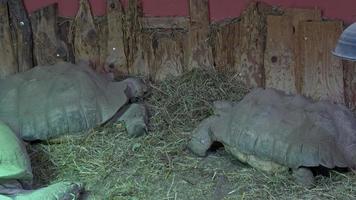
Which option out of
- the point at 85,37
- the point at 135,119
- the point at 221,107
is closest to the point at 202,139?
the point at 221,107

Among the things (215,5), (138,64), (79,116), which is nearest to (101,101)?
(79,116)

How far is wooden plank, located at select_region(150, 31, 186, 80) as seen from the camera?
18.1ft

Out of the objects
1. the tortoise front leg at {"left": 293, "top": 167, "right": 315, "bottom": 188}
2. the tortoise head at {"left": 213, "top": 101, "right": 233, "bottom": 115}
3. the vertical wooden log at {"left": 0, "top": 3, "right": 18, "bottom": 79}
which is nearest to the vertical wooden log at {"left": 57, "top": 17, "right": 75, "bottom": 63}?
the vertical wooden log at {"left": 0, "top": 3, "right": 18, "bottom": 79}

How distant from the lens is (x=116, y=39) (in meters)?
5.57

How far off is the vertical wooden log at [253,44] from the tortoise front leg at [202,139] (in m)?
0.95

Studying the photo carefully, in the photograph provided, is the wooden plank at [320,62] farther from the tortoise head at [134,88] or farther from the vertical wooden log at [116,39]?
the vertical wooden log at [116,39]

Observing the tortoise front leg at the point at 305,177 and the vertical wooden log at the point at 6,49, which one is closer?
the tortoise front leg at the point at 305,177

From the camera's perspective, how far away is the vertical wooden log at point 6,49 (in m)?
5.45

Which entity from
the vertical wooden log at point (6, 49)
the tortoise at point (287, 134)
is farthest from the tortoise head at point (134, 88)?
the vertical wooden log at point (6, 49)

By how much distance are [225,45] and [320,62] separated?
2.58 ft

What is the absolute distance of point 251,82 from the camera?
215 inches

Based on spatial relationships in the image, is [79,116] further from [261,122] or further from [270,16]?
[270,16]

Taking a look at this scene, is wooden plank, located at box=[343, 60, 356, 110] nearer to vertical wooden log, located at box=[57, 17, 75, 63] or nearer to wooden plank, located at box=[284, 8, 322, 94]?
wooden plank, located at box=[284, 8, 322, 94]

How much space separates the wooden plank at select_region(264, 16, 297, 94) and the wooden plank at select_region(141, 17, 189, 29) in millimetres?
713
